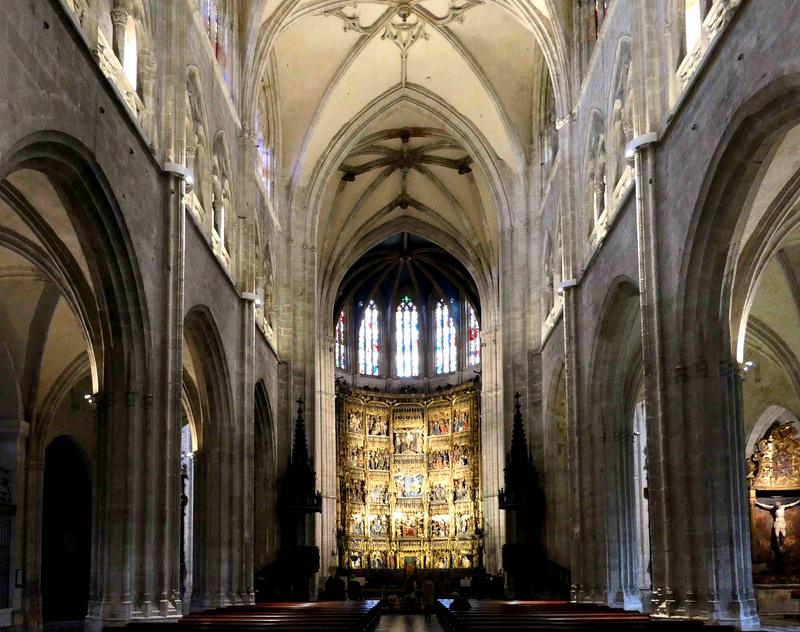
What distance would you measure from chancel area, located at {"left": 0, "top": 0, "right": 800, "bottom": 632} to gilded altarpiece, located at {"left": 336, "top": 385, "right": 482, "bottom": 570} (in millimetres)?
545

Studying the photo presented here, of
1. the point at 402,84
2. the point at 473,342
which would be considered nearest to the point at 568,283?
Result: the point at 402,84

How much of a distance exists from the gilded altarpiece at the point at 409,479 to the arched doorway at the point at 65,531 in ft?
57.8

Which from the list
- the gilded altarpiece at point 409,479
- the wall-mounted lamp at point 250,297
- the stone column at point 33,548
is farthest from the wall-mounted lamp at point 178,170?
the gilded altarpiece at point 409,479

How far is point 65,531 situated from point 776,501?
19.0 meters

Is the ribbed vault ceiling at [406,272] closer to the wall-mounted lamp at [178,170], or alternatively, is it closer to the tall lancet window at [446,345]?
the tall lancet window at [446,345]

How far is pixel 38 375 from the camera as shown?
22953 mm

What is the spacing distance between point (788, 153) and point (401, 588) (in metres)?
31.5

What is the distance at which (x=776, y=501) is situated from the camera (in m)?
28.8

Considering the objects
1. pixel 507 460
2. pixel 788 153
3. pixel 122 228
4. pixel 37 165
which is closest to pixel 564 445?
pixel 507 460

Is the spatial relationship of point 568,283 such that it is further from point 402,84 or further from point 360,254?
point 360,254

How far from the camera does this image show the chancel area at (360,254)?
1412 cm

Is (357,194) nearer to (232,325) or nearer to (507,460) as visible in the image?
(507,460)

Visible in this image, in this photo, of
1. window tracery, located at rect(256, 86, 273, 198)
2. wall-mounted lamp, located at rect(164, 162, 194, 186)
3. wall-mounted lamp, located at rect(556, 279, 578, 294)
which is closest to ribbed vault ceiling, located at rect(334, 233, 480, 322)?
window tracery, located at rect(256, 86, 273, 198)

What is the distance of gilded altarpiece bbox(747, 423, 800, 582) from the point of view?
28344mm
